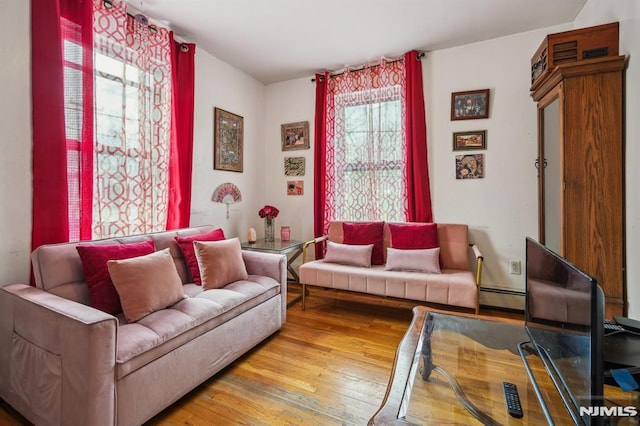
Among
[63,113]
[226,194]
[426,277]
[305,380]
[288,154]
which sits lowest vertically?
[305,380]

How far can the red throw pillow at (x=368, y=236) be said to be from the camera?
3092 millimetres

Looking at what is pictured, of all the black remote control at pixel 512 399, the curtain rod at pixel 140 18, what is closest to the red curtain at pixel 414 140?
the black remote control at pixel 512 399

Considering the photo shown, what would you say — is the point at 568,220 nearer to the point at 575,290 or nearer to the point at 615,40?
the point at 615,40

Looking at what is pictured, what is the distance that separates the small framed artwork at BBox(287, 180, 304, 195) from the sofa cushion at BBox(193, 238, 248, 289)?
1570 mm

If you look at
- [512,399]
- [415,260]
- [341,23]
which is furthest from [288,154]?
[512,399]

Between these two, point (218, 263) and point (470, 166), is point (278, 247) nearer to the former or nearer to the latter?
point (218, 263)

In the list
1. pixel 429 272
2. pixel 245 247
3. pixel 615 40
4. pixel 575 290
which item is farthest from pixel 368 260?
pixel 615 40

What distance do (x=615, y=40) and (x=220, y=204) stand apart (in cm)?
342

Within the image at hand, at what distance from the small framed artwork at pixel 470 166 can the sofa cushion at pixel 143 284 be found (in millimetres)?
2749

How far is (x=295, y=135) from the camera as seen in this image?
3781 mm

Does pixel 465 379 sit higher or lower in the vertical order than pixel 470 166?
lower

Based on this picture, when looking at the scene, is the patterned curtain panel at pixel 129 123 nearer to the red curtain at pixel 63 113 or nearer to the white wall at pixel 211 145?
the red curtain at pixel 63 113

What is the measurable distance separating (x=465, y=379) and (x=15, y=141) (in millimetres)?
2697

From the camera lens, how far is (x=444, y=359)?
1307mm
